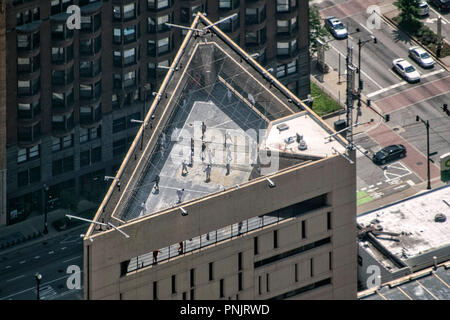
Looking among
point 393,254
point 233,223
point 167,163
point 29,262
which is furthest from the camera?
point 29,262

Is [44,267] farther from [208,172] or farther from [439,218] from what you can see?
[208,172]

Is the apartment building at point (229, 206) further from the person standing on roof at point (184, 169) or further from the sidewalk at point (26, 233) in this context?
the sidewalk at point (26, 233)

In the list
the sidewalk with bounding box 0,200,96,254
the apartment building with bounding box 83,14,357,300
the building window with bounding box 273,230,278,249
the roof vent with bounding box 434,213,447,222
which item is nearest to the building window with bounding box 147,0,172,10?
the sidewalk with bounding box 0,200,96,254

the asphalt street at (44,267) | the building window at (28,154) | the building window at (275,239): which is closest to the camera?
the building window at (275,239)

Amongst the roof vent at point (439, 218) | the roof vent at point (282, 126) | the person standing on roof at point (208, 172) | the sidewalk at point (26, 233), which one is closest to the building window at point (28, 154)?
the sidewalk at point (26, 233)

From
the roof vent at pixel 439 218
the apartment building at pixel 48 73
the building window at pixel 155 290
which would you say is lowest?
the building window at pixel 155 290

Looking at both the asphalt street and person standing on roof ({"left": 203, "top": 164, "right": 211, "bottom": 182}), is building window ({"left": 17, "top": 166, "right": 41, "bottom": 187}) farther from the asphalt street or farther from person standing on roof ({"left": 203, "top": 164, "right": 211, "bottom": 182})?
person standing on roof ({"left": 203, "top": 164, "right": 211, "bottom": 182})

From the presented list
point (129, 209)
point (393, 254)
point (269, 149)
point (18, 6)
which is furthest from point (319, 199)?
point (18, 6)

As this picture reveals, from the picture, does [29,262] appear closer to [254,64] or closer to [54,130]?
[54,130]
